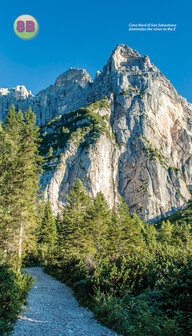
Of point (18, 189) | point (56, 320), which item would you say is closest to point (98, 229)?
point (18, 189)

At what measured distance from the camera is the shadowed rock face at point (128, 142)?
86625 millimetres

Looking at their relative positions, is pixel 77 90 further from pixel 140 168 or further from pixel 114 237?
pixel 114 237

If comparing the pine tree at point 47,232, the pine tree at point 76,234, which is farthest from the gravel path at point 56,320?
the pine tree at point 47,232

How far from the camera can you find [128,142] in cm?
10600

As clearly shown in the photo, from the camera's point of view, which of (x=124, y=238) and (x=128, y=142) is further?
(x=128, y=142)

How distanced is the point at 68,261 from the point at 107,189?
70.2 m

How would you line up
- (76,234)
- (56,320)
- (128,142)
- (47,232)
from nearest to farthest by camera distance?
(56,320) → (76,234) → (47,232) → (128,142)

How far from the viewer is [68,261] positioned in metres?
20.1

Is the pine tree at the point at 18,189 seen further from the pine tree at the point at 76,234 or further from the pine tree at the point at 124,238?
the pine tree at the point at 124,238

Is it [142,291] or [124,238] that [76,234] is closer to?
[124,238]

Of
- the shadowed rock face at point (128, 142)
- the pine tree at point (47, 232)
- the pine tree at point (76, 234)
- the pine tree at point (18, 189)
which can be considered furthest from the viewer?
the shadowed rock face at point (128, 142)

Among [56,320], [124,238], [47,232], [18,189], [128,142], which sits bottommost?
[56,320]

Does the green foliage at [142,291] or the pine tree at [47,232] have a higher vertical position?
the pine tree at [47,232]

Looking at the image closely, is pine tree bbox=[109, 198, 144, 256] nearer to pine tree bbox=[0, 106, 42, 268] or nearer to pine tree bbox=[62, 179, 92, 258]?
pine tree bbox=[62, 179, 92, 258]
